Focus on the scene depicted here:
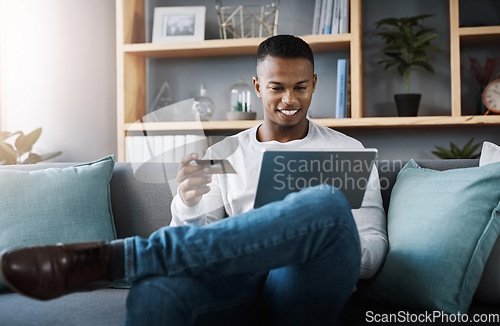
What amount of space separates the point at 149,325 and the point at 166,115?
6.21ft

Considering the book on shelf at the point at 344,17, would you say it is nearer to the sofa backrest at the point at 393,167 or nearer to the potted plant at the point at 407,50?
the potted plant at the point at 407,50

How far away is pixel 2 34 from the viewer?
9.84 ft

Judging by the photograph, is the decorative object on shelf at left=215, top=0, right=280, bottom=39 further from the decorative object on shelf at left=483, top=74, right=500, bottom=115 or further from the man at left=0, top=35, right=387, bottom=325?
the man at left=0, top=35, right=387, bottom=325

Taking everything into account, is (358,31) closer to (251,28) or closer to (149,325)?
(251,28)

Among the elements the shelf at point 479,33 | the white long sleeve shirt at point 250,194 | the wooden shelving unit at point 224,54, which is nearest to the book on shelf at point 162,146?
the wooden shelving unit at point 224,54

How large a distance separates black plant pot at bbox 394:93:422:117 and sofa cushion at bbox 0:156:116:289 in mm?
1483

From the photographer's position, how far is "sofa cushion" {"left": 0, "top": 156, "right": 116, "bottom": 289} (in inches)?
60.4

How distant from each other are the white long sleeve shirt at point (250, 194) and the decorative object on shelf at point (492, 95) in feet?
3.78

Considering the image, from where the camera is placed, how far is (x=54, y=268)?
3.33 ft

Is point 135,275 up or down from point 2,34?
down

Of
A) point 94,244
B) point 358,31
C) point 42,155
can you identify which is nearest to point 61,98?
point 42,155

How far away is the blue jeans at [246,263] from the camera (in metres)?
1.07

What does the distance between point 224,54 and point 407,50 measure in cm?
92

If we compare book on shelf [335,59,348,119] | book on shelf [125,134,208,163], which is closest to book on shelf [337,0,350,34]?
book on shelf [335,59,348,119]
